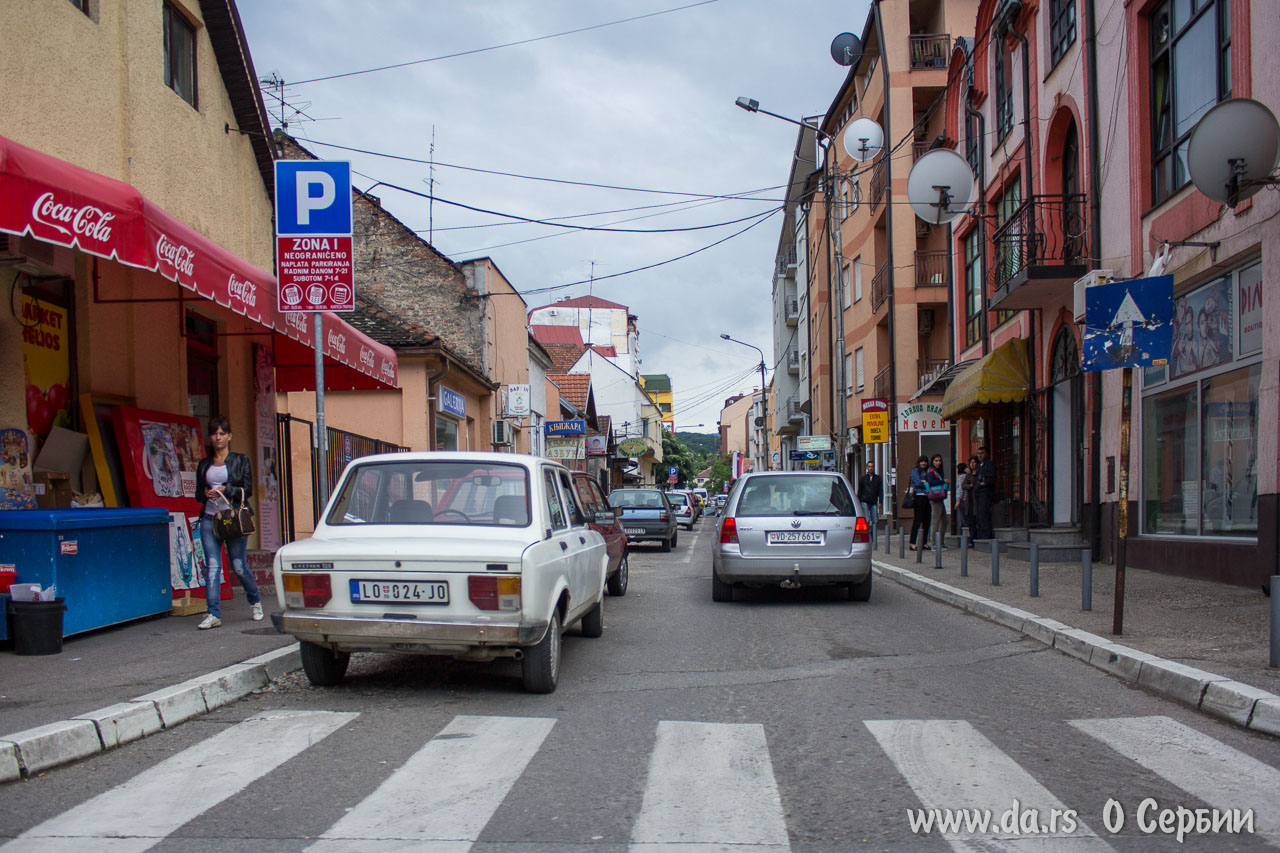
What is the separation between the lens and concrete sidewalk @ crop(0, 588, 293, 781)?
4992mm

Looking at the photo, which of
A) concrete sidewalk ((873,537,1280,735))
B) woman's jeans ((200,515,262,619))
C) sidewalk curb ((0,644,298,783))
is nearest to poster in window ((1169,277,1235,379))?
concrete sidewalk ((873,537,1280,735))

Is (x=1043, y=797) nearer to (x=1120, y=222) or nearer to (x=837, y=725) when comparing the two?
(x=837, y=725)

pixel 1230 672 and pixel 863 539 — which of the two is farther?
pixel 863 539

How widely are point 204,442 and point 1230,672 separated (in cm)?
1111

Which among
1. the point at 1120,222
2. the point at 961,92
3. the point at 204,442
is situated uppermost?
the point at 961,92

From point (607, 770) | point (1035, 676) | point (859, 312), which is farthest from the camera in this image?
point (859, 312)

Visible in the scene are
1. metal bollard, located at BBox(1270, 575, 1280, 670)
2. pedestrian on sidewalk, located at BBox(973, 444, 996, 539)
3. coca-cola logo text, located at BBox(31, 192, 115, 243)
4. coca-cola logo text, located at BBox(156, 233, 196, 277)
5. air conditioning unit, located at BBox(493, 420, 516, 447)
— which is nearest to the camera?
coca-cola logo text, located at BBox(31, 192, 115, 243)

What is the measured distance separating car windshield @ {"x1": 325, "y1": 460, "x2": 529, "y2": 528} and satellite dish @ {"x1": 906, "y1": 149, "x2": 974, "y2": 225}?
12.8 m

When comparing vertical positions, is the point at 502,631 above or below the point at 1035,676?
above

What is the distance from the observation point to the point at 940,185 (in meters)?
17.5

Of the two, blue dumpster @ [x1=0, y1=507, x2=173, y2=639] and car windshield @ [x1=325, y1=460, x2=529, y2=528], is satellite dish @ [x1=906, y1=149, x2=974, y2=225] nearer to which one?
car windshield @ [x1=325, y1=460, x2=529, y2=528]

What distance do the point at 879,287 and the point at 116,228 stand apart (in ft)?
95.4

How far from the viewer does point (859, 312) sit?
38.1 meters

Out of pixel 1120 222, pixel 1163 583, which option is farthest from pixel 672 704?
pixel 1120 222
